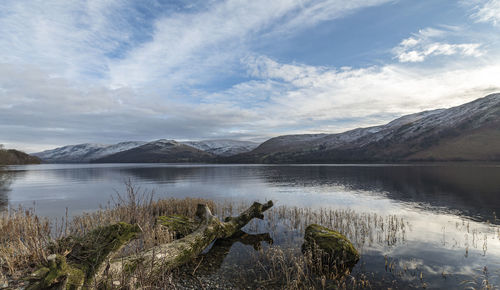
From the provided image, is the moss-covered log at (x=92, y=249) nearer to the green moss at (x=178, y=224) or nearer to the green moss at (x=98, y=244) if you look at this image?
the green moss at (x=98, y=244)

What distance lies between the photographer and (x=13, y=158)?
359 feet

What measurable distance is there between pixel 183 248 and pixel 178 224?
5368 mm

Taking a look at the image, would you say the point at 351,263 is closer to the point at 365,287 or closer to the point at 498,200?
the point at 365,287

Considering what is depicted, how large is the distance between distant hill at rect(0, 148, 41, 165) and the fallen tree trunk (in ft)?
401

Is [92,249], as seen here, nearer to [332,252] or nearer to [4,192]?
[332,252]

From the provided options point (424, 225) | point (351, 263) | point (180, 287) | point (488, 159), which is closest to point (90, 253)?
point (180, 287)

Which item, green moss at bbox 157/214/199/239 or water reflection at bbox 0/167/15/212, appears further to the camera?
water reflection at bbox 0/167/15/212

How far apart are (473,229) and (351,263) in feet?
47.1

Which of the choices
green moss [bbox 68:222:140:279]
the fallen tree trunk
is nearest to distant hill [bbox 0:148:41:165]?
the fallen tree trunk

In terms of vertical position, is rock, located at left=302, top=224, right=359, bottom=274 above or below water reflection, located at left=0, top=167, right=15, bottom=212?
above

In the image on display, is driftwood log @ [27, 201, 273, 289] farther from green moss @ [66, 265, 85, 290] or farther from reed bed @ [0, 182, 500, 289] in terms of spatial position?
reed bed @ [0, 182, 500, 289]

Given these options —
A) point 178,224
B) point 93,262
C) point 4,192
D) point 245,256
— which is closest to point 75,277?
point 93,262

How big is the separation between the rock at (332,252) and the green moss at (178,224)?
26.5 ft

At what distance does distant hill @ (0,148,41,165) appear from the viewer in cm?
9600
